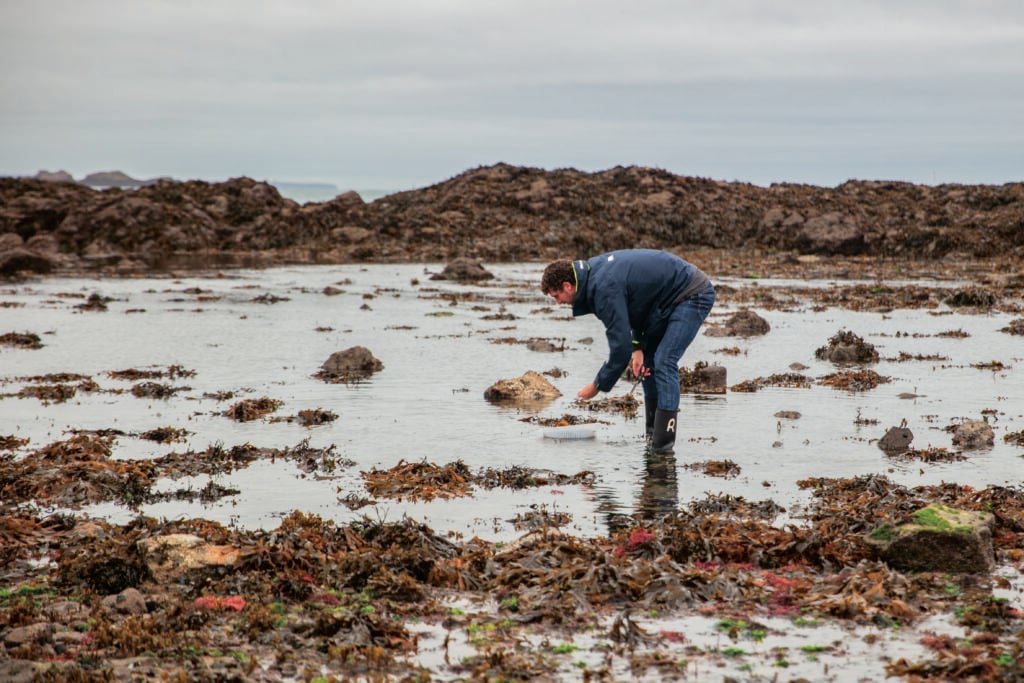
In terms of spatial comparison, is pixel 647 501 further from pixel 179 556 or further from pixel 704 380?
pixel 704 380

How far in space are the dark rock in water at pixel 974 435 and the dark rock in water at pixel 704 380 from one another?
14.5 feet

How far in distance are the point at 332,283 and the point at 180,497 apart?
30791 millimetres

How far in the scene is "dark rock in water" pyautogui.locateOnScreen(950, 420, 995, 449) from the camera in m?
11.9

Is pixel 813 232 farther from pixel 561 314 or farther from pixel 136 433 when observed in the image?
pixel 136 433

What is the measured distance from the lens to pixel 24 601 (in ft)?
22.6

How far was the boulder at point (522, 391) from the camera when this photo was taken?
15.6m

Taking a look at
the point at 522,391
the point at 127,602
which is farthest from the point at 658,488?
the point at 522,391

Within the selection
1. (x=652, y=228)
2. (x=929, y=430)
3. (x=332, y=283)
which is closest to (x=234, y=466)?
(x=929, y=430)

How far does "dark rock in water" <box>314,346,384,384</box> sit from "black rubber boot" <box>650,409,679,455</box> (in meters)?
7.20

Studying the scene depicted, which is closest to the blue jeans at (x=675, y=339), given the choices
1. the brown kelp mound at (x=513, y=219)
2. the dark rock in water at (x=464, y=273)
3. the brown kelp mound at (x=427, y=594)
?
the brown kelp mound at (x=427, y=594)

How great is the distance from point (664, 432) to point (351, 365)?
7902mm

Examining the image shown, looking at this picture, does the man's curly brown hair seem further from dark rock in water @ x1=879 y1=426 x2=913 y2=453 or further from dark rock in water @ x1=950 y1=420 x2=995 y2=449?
dark rock in water @ x1=950 y1=420 x2=995 y2=449

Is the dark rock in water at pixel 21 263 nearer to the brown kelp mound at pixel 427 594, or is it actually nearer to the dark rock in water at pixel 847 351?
the dark rock in water at pixel 847 351

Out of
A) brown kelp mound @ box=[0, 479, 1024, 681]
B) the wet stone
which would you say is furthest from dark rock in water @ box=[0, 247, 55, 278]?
the wet stone
